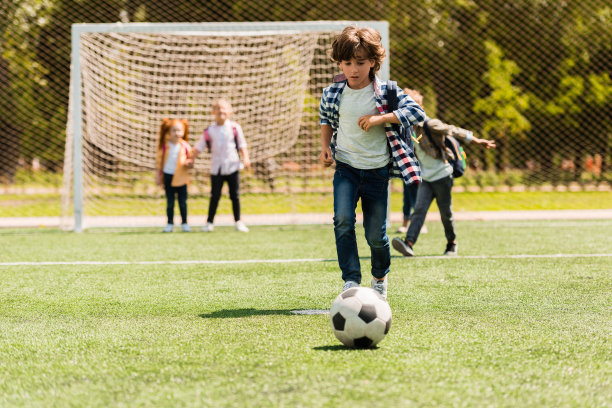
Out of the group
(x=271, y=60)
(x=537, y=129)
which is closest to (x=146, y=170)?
(x=271, y=60)

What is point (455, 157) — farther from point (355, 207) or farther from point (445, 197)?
point (355, 207)

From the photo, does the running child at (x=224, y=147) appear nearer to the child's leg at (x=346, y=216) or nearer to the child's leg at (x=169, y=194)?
the child's leg at (x=169, y=194)

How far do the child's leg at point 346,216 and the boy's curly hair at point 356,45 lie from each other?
682mm

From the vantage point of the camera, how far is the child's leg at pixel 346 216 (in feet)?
15.4

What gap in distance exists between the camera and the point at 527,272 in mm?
6473

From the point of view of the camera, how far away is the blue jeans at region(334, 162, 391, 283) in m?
4.72

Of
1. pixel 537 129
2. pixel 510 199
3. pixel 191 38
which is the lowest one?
pixel 510 199

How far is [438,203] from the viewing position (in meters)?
7.61

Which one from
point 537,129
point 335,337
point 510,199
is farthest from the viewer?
point 537,129

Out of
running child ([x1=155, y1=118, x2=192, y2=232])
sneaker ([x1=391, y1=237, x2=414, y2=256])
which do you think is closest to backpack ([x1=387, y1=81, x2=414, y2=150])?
sneaker ([x1=391, y1=237, x2=414, y2=256])

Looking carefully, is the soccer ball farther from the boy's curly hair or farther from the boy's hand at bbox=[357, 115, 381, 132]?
the boy's curly hair

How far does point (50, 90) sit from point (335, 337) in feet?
58.3

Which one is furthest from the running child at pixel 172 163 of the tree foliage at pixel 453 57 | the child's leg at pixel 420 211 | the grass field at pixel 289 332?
the tree foliage at pixel 453 57

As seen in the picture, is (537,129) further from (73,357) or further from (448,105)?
(73,357)
